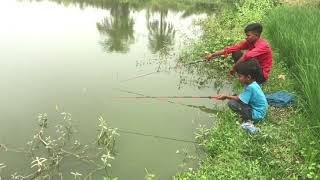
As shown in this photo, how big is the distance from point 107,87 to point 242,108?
2.63 metres

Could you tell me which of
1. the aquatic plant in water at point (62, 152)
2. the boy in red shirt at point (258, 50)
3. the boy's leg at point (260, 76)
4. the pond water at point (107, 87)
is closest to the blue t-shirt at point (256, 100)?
the boy's leg at point (260, 76)

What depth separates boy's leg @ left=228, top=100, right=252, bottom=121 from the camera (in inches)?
204

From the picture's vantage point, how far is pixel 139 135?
529cm

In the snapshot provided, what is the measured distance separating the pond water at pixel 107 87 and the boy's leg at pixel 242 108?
594mm

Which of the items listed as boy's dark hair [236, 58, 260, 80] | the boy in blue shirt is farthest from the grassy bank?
boy's dark hair [236, 58, 260, 80]

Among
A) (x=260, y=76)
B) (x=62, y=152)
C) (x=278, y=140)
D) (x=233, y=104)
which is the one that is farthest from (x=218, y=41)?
(x=62, y=152)

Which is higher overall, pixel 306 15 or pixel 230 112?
pixel 306 15

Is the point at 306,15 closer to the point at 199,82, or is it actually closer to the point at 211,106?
the point at 199,82

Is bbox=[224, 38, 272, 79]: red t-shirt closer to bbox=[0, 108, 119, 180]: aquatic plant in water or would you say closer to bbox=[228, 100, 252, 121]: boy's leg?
bbox=[228, 100, 252, 121]: boy's leg

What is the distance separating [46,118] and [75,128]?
1.27ft

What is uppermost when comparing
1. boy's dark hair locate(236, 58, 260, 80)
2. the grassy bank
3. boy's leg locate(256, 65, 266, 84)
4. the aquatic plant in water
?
boy's dark hair locate(236, 58, 260, 80)

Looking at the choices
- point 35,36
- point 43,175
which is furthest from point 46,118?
point 35,36

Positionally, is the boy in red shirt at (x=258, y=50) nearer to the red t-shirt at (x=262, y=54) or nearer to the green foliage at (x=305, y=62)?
the red t-shirt at (x=262, y=54)

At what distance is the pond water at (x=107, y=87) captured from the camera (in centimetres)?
491
